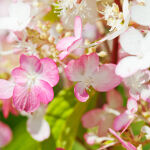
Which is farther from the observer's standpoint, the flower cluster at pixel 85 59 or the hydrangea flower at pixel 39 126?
the hydrangea flower at pixel 39 126

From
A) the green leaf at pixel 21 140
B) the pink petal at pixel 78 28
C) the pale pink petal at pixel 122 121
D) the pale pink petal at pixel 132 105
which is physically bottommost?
the green leaf at pixel 21 140

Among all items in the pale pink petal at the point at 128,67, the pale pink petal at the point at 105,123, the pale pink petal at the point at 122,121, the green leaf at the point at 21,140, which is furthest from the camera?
the green leaf at the point at 21,140

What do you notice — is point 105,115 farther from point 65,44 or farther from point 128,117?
point 65,44

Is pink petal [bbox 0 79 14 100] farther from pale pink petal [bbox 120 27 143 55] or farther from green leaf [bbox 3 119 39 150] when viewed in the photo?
green leaf [bbox 3 119 39 150]

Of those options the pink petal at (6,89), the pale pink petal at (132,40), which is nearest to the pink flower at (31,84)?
the pink petal at (6,89)

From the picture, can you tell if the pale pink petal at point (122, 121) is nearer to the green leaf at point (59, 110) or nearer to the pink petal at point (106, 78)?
the pink petal at point (106, 78)

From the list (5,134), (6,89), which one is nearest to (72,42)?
(6,89)
